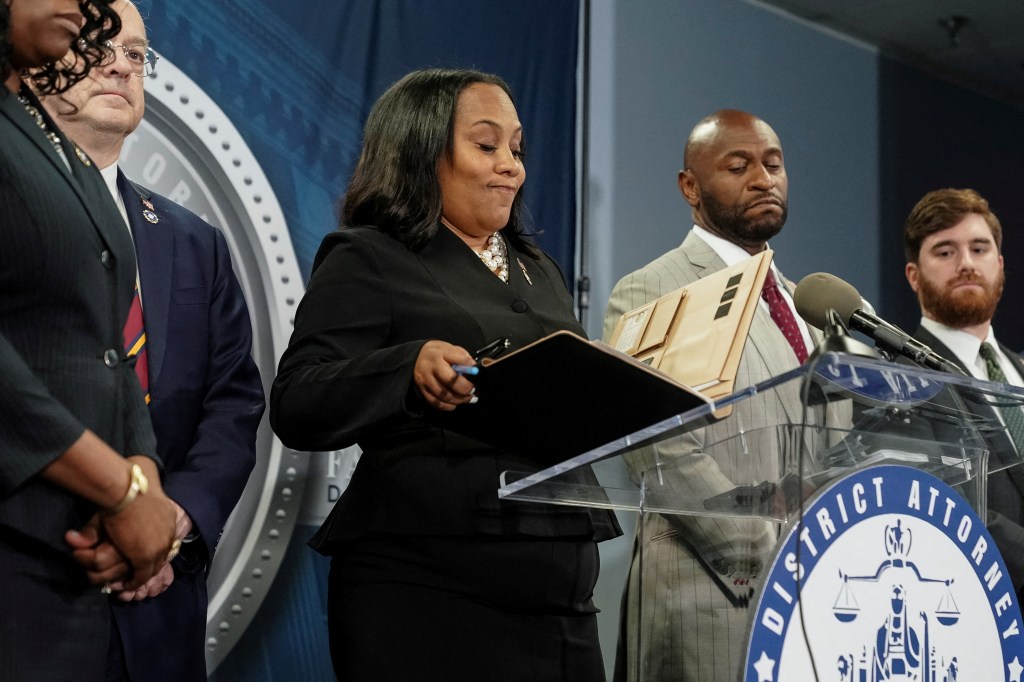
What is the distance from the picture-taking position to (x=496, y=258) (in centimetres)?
245

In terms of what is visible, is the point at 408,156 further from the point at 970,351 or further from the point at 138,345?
the point at 970,351

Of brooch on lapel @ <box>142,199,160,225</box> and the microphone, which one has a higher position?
brooch on lapel @ <box>142,199,160,225</box>

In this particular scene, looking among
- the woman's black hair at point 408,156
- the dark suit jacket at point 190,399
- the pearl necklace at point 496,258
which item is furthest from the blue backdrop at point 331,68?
the pearl necklace at point 496,258

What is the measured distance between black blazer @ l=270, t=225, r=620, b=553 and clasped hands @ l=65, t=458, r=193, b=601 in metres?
0.33

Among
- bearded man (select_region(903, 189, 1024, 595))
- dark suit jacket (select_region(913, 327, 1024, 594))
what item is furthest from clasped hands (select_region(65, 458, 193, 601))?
bearded man (select_region(903, 189, 1024, 595))

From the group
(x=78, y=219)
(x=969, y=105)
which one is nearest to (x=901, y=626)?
(x=78, y=219)

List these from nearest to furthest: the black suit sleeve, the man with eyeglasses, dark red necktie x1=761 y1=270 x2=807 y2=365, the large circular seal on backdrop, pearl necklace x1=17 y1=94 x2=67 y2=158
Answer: pearl necklace x1=17 y1=94 x2=67 y2=158, the black suit sleeve, the man with eyeglasses, dark red necktie x1=761 y1=270 x2=807 y2=365, the large circular seal on backdrop

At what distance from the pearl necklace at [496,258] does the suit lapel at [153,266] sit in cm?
61

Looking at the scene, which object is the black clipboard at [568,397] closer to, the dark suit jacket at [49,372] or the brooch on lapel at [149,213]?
the dark suit jacket at [49,372]

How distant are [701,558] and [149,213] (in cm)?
138

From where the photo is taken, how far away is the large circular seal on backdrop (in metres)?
3.06

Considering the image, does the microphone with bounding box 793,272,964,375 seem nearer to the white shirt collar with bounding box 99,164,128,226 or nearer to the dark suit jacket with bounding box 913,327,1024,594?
the dark suit jacket with bounding box 913,327,1024,594

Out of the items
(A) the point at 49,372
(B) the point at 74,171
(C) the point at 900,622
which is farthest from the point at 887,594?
(B) the point at 74,171

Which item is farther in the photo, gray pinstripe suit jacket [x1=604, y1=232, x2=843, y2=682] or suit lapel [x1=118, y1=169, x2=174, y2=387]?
suit lapel [x1=118, y1=169, x2=174, y2=387]
